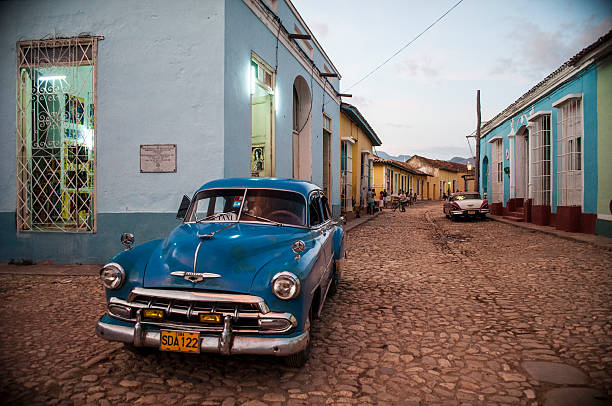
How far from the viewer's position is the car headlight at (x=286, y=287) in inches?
103

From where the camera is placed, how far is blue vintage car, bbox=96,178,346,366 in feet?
8.46

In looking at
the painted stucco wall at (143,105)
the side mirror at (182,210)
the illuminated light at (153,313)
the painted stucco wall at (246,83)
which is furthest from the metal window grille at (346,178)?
the illuminated light at (153,313)

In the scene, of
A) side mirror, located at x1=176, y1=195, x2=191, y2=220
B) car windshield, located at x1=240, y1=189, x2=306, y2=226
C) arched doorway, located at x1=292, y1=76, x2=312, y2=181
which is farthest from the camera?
arched doorway, located at x1=292, y1=76, x2=312, y2=181

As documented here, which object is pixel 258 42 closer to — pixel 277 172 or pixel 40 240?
pixel 277 172

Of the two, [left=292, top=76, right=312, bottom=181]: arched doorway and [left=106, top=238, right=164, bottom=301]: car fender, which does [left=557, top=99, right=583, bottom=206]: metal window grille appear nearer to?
[left=292, top=76, right=312, bottom=181]: arched doorway

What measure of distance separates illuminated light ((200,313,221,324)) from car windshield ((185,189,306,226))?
1213mm

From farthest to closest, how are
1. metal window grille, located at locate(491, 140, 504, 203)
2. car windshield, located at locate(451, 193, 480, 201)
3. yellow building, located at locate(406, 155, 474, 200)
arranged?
yellow building, located at locate(406, 155, 474, 200)
metal window grille, located at locate(491, 140, 504, 203)
car windshield, located at locate(451, 193, 480, 201)

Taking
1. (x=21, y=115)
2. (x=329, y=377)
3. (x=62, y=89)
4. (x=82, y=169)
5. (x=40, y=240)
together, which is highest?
(x=62, y=89)

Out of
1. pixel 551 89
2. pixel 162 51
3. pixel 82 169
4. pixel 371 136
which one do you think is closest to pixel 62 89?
pixel 82 169

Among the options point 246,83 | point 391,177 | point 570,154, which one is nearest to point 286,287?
point 246,83

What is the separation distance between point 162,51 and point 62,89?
2.13 metres

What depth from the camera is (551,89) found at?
41.3 ft

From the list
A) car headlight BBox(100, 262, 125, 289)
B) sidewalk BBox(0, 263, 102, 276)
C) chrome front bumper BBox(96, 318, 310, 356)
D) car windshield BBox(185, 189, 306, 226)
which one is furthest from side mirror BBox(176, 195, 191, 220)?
sidewalk BBox(0, 263, 102, 276)

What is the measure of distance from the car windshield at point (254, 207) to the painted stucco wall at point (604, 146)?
9.31 m
